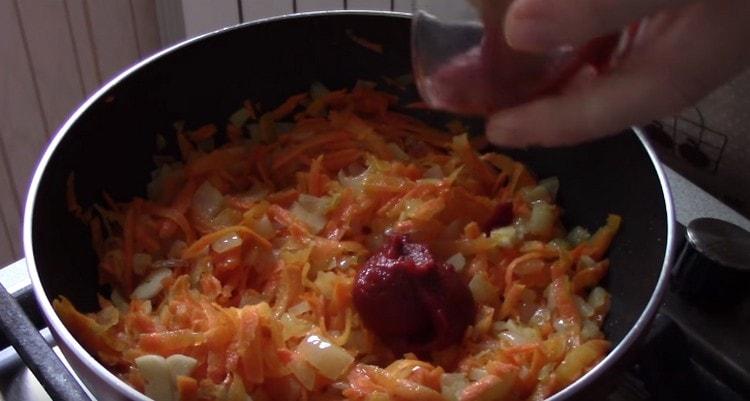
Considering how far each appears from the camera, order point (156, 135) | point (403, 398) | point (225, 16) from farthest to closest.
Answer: point (225, 16) → point (156, 135) → point (403, 398)

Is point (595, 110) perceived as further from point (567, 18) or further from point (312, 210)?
point (312, 210)

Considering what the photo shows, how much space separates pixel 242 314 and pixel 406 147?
0.36 meters

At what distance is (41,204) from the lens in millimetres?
839

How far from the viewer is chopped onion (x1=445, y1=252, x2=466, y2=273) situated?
92cm

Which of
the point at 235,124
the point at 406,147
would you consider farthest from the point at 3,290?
the point at 406,147

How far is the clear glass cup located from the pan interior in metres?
0.23

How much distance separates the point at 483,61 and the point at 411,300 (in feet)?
0.87

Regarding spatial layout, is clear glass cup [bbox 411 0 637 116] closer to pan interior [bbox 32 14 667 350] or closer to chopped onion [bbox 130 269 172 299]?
pan interior [bbox 32 14 667 350]

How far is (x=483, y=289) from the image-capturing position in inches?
35.4

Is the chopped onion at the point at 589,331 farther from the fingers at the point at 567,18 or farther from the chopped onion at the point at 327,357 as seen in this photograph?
the fingers at the point at 567,18

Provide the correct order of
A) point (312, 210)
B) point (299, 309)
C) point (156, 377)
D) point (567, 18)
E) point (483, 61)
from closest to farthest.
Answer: point (567, 18) → point (483, 61) → point (156, 377) → point (299, 309) → point (312, 210)

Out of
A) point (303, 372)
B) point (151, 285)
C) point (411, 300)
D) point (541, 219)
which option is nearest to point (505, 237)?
point (541, 219)

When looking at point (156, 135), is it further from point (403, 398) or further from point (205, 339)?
point (403, 398)

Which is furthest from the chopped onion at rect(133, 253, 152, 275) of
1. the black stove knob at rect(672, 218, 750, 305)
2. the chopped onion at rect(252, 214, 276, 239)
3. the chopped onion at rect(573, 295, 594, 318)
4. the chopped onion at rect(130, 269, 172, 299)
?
the black stove knob at rect(672, 218, 750, 305)
